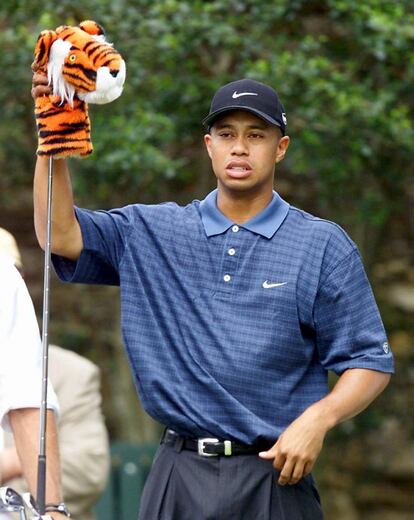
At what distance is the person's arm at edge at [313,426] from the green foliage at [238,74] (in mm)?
3018

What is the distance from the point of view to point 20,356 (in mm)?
3289

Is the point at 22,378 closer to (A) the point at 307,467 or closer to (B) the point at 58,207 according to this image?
(B) the point at 58,207

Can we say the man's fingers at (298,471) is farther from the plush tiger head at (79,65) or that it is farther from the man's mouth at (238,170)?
the plush tiger head at (79,65)

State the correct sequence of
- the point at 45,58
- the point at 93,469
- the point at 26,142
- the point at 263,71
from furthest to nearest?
the point at 26,142 → the point at 263,71 → the point at 93,469 → the point at 45,58

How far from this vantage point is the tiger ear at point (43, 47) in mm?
3660

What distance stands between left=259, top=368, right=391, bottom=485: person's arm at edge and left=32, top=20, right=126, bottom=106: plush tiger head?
3.27ft

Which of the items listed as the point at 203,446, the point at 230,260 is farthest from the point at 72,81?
the point at 203,446

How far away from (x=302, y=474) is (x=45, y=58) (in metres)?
1.29

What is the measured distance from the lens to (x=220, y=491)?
13.2 ft

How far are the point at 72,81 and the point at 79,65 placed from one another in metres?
0.05

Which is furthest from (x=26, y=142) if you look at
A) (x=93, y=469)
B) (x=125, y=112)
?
(x=93, y=469)

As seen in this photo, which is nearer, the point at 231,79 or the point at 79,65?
the point at 79,65

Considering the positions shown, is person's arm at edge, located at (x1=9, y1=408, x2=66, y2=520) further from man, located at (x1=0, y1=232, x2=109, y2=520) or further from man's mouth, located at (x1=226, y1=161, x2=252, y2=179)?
man, located at (x1=0, y1=232, x2=109, y2=520)

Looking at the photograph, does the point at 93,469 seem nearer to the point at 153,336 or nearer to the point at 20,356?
the point at 153,336
